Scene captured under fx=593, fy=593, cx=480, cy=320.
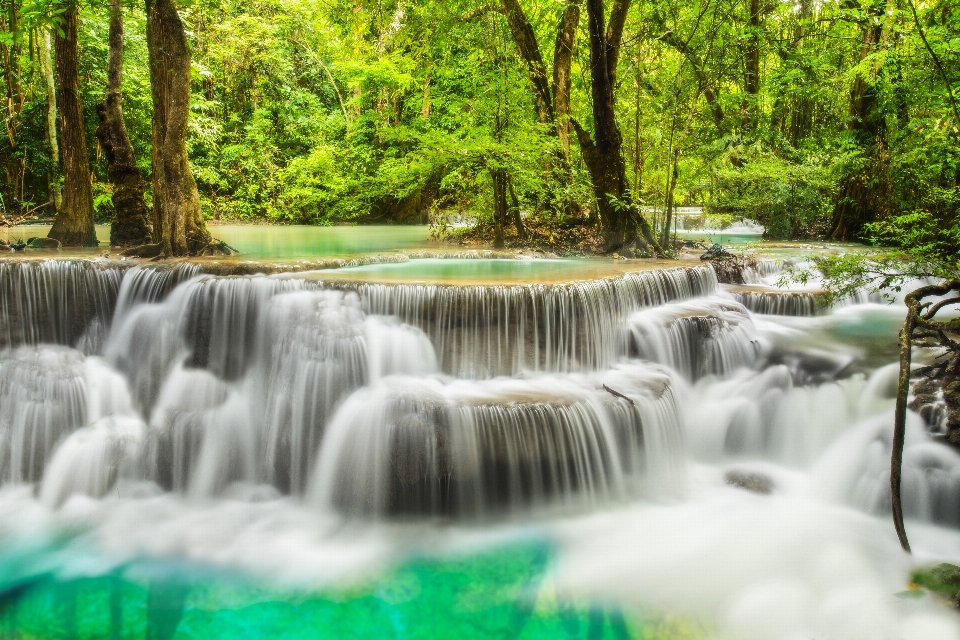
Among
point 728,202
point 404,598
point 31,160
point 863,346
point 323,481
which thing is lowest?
point 404,598

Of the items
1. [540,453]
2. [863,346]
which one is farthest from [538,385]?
[863,346]

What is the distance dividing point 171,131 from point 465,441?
6101mm

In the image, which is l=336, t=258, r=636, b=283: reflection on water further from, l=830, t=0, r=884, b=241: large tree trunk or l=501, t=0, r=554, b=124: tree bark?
l=830, t=0, r=884, b=241: large tree trunk

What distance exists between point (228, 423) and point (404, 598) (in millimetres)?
2990

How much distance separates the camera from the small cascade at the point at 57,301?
686 centimetres

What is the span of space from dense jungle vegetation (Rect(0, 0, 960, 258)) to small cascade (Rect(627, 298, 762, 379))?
1826 millimetres

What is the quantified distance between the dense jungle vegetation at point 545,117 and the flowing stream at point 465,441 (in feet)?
6.20

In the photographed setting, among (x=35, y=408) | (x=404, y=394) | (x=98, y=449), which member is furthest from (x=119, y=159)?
(x=404, y=394)

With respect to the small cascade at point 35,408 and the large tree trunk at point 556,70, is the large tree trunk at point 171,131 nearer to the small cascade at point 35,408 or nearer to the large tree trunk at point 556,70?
the small cascade at point 35,408

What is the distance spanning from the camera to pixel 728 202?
46.5 ft

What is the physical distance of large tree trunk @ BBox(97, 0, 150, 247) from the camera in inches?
354

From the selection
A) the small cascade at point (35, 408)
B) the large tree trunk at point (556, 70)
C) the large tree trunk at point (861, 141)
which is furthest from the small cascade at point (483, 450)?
the large tree trunk at point (861, 141)

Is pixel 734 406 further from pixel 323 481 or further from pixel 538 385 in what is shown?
pixel 323 481

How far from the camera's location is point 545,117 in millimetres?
12891
